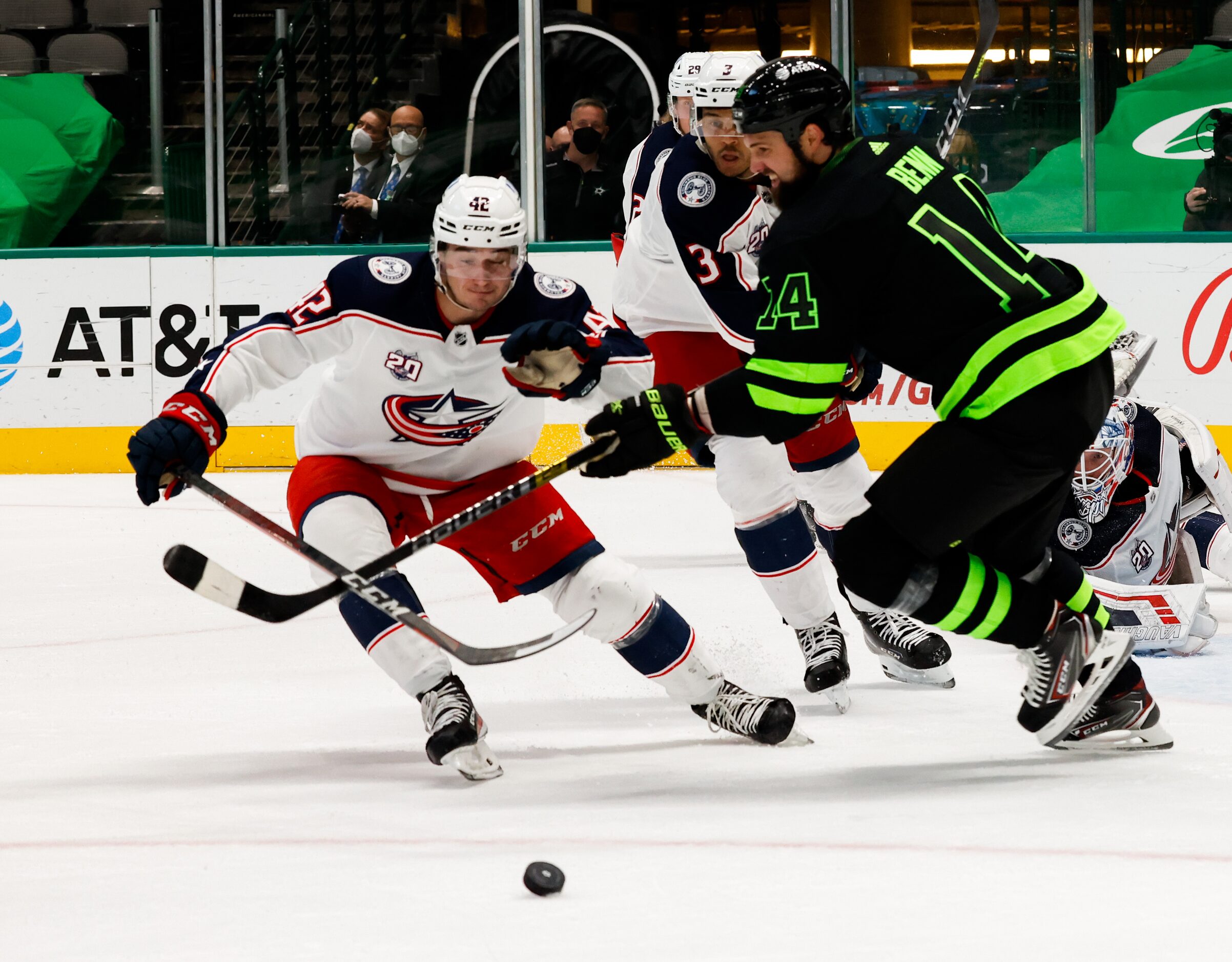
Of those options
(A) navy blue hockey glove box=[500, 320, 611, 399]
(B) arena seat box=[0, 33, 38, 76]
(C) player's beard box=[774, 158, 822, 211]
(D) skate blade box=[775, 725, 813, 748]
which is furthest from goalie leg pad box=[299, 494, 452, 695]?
(B) arena seat box=[0, 33, 38, 76]

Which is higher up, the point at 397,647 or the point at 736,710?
the point at 397,647

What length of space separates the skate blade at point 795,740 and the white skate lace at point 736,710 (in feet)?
0.21

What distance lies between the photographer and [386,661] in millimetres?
2625

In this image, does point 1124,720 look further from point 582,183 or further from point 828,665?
point 582,183

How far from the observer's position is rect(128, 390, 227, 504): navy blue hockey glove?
2.45 metres

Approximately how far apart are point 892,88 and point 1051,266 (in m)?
4.62

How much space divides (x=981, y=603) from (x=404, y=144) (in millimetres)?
5289

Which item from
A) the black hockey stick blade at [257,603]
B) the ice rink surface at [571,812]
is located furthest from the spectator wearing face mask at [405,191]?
the black hockey stick blade at [257,603]

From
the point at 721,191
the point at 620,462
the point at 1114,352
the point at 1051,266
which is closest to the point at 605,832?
the point at 620,462

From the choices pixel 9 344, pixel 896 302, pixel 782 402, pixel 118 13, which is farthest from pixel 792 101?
pixel 118 13

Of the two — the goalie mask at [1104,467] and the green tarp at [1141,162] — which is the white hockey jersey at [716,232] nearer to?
the goalie mask at [1104,467]

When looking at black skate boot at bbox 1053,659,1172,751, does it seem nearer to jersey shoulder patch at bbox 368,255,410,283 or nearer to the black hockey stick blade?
the black hockey stick blade

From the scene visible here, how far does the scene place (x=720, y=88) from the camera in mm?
3057

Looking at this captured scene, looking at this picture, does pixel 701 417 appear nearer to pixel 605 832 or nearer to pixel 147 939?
pixel 605 832
